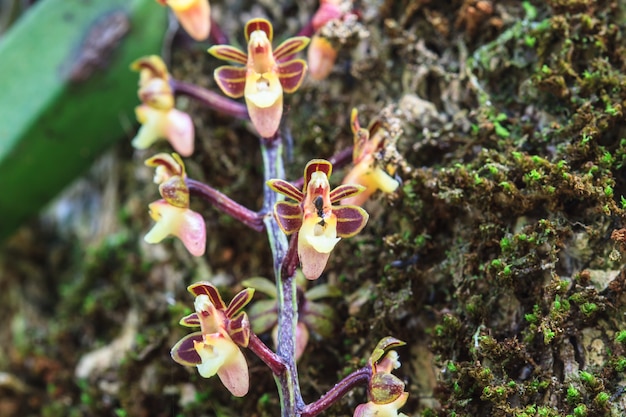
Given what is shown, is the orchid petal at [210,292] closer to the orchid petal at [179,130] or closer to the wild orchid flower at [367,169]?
the wild orchid flower at [367,169]

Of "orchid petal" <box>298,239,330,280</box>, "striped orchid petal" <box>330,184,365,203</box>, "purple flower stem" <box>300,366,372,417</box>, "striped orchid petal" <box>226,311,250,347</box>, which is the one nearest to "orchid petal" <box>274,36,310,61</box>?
"striped orchid petal" <box>330,184,365,203</box>

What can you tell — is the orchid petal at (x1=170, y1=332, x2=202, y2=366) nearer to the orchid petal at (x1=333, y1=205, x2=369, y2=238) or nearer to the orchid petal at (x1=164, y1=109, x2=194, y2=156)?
the orchid petal at (x1=333, y1=205, x2=369, y2=238)

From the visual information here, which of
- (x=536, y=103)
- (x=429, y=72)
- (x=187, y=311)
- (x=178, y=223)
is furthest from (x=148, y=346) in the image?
(x=536, y=103)

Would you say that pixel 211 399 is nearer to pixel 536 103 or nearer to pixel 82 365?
pixel 82 365

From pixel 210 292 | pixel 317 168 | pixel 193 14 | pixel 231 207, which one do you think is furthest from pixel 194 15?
pixel 210 292

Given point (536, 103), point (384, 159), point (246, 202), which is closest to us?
point (384, 159)
